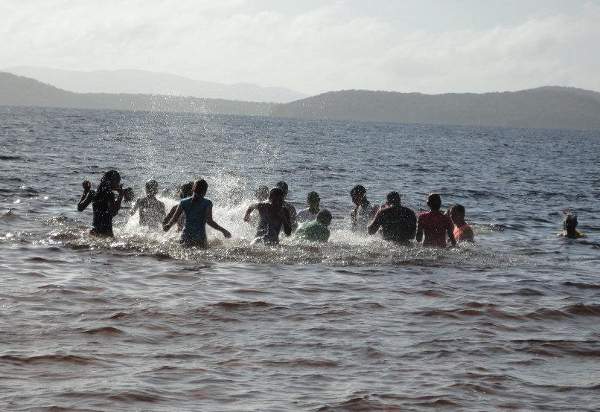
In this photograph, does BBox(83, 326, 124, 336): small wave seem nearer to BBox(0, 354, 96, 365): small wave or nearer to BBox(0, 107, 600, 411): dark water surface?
BBox(0, 107, 600, 411): dark water surface

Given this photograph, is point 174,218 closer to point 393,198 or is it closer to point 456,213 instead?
point 393,198

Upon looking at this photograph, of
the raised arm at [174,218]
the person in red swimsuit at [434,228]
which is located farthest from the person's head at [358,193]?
the raised arm at [174,218]

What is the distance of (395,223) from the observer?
16.6 m

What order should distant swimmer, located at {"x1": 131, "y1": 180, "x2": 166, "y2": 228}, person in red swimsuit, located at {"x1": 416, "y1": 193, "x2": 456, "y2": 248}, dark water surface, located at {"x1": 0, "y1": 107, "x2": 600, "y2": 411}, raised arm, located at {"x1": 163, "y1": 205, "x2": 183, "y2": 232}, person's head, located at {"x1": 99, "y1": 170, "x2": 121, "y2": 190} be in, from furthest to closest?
distant swimmer, located at {"x1": 131, "y1": 180, "x2": 166, "y2": 228}
person in red swimsuit, located at {"x1": 416, "y1": 193, "x2": 456, "y2": 248}
person's head, located at {"x1": 99, "y1": 170, "x2": 121, "y2": 190}
raised arm, located at {"x1": 163, "y1": 205, "x2": 183, "y2": 232}
dark water surface, located at {"x1": 0, "y1": 107, "x2": 600, "y2": 411}

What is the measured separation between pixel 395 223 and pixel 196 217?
4.21 metres

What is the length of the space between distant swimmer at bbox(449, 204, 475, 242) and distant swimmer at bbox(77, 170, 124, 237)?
717cm

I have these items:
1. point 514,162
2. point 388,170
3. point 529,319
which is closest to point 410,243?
point 529,319

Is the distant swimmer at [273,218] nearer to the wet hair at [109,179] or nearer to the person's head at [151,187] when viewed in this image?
the person's head at [151,187]

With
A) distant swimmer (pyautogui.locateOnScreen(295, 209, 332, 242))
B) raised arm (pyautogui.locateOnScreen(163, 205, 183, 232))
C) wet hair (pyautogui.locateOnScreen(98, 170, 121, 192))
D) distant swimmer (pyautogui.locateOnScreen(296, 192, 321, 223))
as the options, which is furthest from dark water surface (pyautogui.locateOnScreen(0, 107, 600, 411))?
wet hair (pyautogui.locateOnScreen(98, 170, 121, 192))

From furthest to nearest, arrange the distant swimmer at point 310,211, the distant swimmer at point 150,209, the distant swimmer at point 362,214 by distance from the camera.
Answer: the distant swimmer at point 362,214, the distant swimmer at point 310,211, the distant swimmer at point 150,209

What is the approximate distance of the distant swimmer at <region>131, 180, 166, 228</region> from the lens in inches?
663

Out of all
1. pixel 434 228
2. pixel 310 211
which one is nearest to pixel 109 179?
pixel 310 211

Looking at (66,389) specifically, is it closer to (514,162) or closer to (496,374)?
(496,374)

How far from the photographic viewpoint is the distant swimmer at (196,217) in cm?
1453
